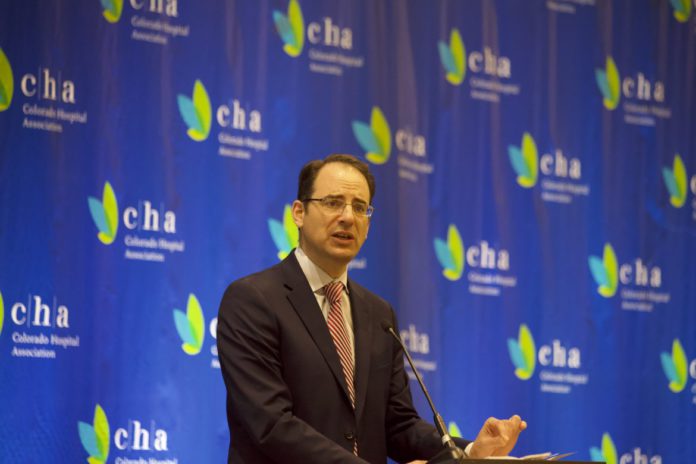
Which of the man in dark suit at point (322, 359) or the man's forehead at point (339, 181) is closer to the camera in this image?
the man in dark suit at point (322, 359)

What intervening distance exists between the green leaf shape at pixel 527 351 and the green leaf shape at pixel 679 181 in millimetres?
1435

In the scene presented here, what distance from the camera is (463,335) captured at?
657cm

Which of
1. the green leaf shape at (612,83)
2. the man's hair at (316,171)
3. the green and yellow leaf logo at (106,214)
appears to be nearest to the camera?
the man's hair at (316,171)

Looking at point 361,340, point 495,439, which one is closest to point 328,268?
point 361,340

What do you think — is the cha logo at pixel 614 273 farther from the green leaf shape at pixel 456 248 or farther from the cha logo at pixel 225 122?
the cha logo at pixel 225 122

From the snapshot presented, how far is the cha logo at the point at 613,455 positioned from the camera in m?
6.86

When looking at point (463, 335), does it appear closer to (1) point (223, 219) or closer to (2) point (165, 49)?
(1) point (223, 219)

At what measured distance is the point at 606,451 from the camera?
6895 mm

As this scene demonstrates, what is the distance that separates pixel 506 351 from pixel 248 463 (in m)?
3.35

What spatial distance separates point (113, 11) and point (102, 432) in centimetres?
215

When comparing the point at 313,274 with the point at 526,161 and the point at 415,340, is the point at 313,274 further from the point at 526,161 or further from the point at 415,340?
the point at 526,161

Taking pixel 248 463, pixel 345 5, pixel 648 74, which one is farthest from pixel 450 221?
pixel 248 463

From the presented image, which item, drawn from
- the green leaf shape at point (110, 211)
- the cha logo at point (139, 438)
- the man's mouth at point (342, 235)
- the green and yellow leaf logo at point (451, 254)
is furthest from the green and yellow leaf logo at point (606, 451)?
the man's mouth at point (342, 235)

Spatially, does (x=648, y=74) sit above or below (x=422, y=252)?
above
